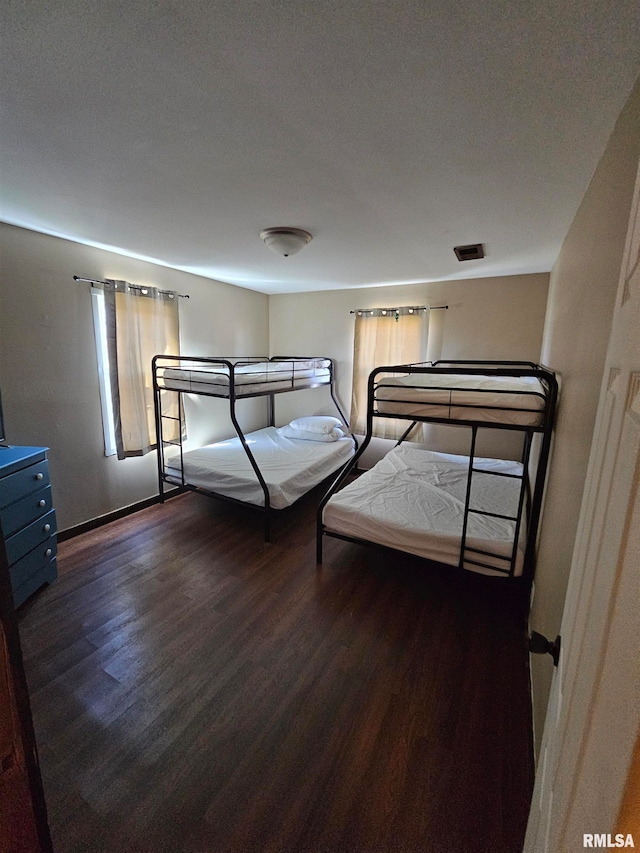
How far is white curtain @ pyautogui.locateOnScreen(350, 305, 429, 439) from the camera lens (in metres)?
3.93

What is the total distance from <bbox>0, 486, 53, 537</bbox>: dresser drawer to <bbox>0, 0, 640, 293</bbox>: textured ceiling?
1807mm

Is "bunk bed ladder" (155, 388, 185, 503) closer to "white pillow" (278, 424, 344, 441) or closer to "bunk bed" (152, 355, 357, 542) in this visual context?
"bunk bed" (152, 355, 357, 542)

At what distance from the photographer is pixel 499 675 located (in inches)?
66.7

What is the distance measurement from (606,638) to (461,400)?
172 cm

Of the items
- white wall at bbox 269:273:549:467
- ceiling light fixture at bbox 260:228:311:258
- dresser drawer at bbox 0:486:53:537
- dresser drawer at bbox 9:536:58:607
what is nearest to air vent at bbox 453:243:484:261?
white wall at bbox 269:273:549:467

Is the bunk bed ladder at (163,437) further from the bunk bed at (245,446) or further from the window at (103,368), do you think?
the window at (103,368)

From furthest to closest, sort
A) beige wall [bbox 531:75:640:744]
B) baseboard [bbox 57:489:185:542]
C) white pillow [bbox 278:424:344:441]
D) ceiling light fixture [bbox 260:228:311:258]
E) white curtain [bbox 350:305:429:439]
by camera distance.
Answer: white pillow [bbox 278:424:344:441], white curtain [bbox 350:305:429:439], baseboard [bbox 57:489:185:542], ceiling light fixture [bbox 260:228:311:258], beige wall [bbox 531:75:640:744]

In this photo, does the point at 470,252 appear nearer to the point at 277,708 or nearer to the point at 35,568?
the point at 277,708

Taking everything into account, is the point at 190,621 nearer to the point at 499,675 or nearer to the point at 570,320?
the point at 499,675

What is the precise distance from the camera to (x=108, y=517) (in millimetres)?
3150

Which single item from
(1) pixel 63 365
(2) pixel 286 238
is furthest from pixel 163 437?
(2) pixel 286 238

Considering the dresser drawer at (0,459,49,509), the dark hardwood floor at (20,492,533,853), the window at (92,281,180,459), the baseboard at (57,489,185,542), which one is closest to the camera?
the dark hardwood floor at (20,492,533,853)

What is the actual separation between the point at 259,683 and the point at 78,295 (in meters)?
3.17

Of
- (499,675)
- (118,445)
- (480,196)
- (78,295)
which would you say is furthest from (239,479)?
(480,196)
